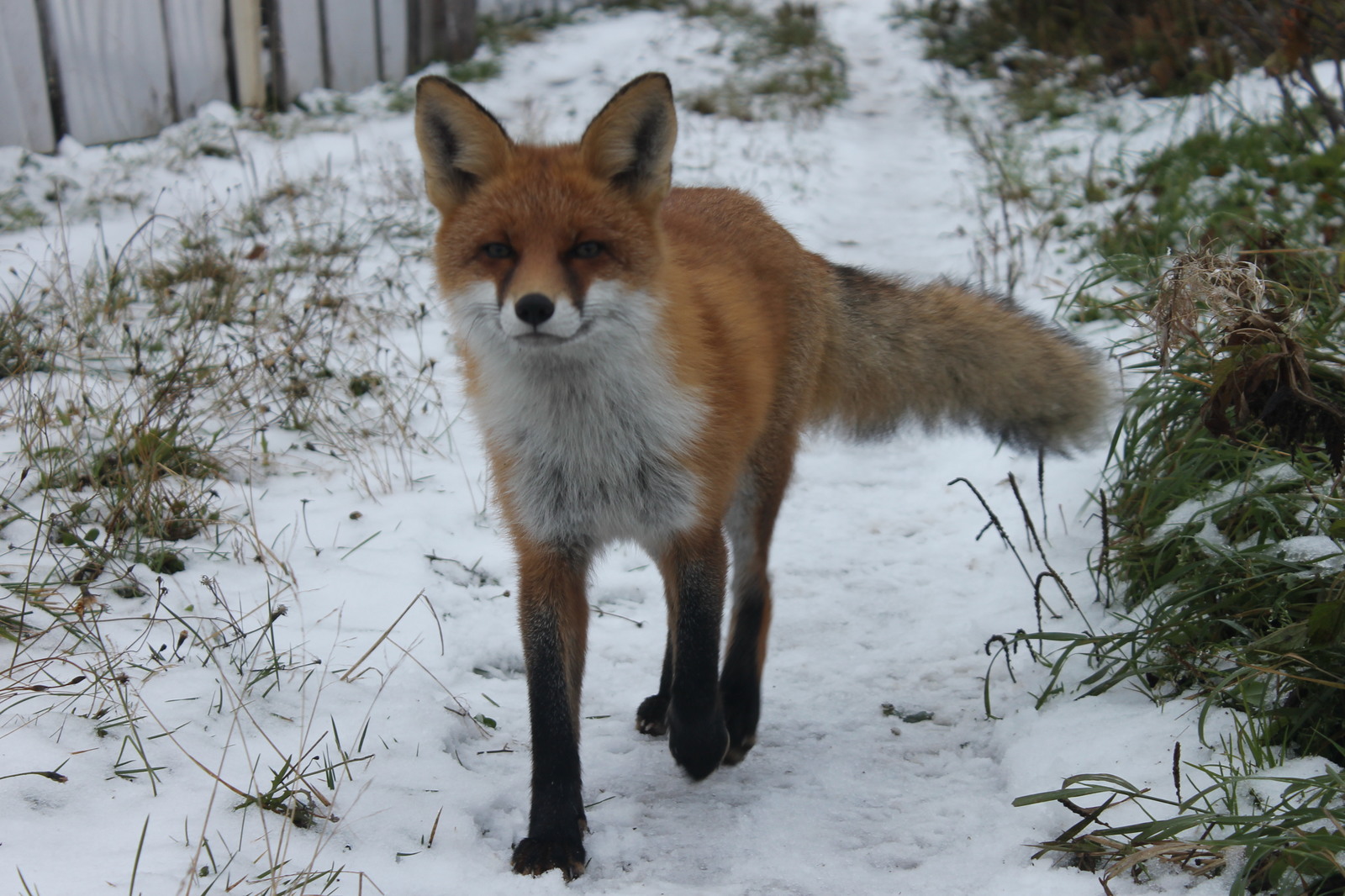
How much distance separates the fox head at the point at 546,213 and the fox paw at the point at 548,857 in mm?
1101

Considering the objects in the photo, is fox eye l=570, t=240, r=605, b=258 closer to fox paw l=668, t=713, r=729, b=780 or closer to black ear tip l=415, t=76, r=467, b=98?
black ear tip l=415, t=76, r=467, b=98

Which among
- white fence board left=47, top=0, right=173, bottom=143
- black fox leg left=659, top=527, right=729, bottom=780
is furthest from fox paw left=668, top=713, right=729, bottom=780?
white fence board left=47, top=0, right=173, bottom=143

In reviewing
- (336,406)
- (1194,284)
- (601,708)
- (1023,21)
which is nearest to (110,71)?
(336,406)

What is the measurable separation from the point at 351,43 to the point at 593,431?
623 centimetres

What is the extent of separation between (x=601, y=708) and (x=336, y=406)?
1.76m

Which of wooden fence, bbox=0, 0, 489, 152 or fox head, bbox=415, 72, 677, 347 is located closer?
fox head, bbox=415, 72, 677, 347

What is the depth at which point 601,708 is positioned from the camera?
3135 mm

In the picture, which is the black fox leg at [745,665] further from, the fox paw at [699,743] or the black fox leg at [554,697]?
the black fox leg at [554,697]

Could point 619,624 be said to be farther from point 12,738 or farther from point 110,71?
point 110,71

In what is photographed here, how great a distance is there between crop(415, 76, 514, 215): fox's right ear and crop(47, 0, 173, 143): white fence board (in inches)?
172

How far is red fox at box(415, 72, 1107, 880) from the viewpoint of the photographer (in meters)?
2.32

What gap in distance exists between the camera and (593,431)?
2.50 metres

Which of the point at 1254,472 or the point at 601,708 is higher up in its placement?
the point at 1254,472

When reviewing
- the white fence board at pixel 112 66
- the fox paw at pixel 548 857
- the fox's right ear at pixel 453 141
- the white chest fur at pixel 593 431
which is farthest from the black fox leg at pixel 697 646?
the white fence board at pixel 112 66
